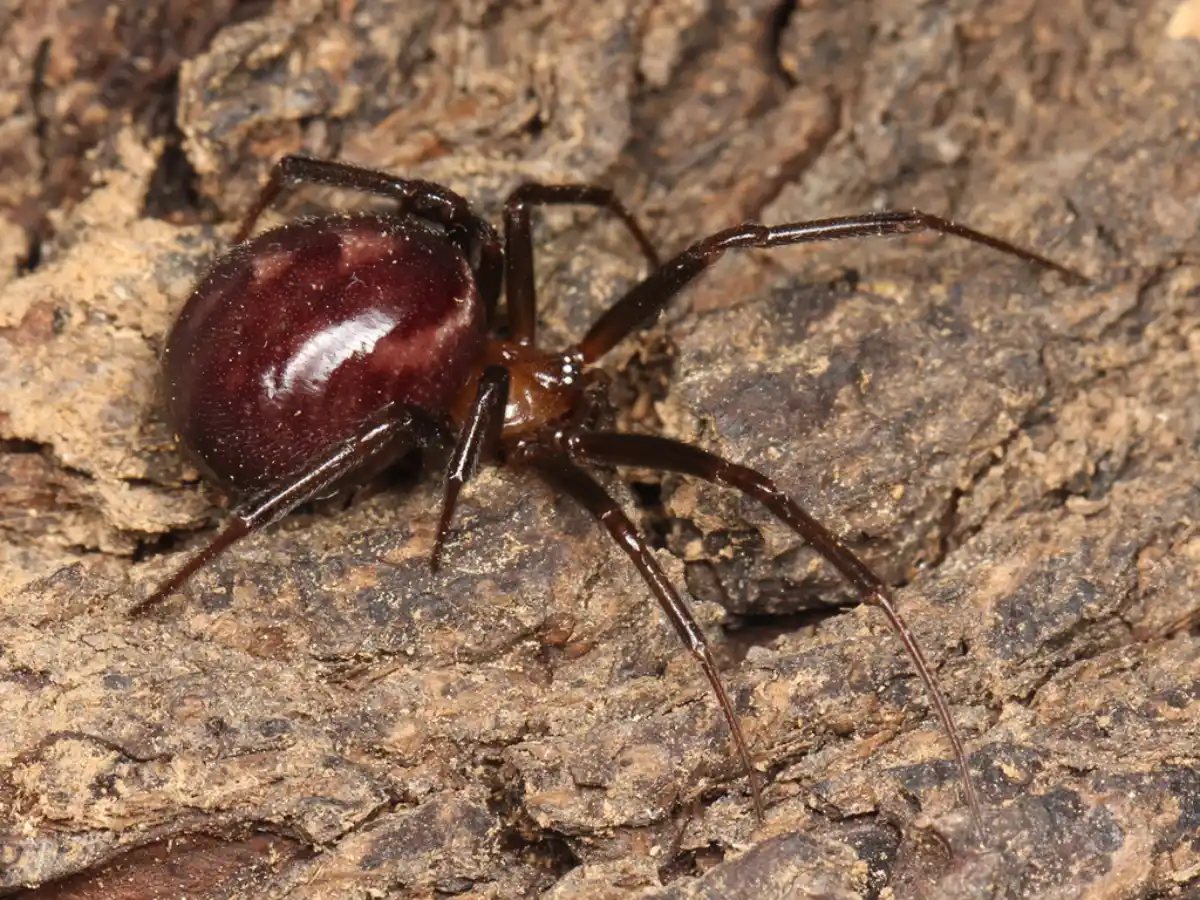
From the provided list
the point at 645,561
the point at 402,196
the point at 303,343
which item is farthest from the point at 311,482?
the point at 402,196

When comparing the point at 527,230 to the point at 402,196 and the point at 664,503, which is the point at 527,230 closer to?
the point at 402,196

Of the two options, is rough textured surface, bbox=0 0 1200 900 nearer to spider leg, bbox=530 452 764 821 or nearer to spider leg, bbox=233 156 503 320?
spider leg, bbox=530 452 764 821

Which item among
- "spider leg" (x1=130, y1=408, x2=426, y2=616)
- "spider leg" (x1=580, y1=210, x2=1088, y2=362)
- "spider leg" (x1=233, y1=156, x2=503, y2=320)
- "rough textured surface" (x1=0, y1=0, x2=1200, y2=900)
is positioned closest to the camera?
"rough textured surface" (x1=0, y1=0, x2=1200, y2=900)

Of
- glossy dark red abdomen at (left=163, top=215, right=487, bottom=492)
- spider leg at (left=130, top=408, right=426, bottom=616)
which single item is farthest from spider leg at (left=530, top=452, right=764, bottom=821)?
glossy dark red abdomen at (left=163, top=215, right=487, bottom=492)

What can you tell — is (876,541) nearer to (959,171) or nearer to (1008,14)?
(959,171)

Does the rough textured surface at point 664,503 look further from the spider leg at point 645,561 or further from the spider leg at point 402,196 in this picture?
the spider leg at point 402,196
